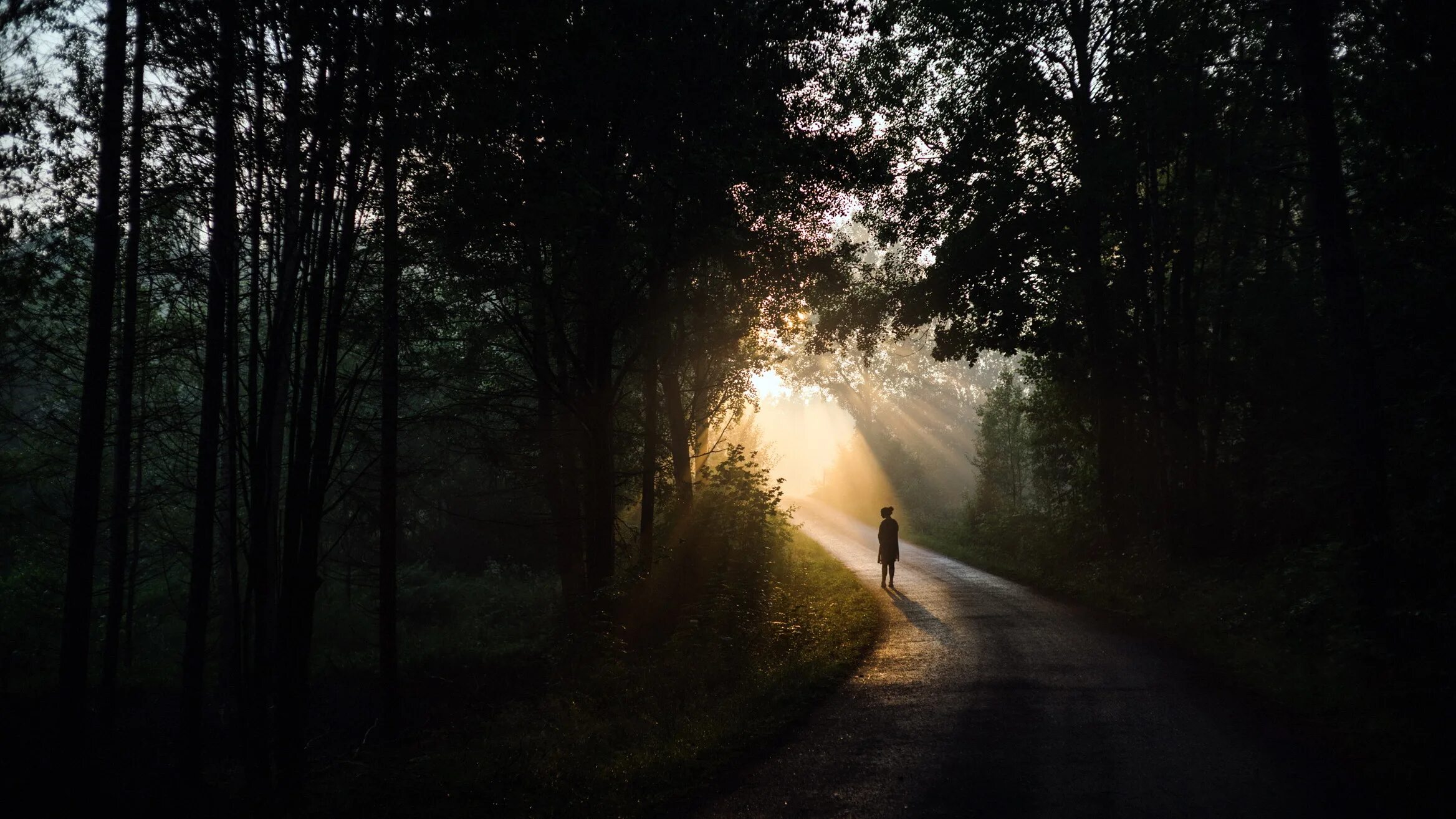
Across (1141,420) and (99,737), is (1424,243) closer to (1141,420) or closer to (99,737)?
(1141,420)

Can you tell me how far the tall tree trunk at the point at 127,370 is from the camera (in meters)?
9.05

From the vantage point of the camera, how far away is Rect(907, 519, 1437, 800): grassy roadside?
21.4ft

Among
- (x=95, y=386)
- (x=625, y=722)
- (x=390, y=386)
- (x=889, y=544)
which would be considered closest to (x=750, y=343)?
(x=889, y=544)

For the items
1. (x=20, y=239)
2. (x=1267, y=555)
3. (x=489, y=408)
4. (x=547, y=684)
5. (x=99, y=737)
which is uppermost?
(x=20, y=239)

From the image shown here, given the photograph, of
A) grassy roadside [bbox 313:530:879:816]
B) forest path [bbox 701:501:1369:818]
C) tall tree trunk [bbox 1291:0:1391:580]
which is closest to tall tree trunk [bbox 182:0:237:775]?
grassy roadside [bbox 313:530:879:816]

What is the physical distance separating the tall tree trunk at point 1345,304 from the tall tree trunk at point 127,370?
13.8m

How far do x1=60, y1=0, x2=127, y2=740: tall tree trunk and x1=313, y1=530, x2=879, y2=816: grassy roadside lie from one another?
311 centimetres

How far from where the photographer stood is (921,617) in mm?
14070

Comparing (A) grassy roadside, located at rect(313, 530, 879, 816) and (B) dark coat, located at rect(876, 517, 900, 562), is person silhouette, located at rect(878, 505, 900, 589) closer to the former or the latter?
(B) dark coat, located at rect(876, 517, 900, 562)

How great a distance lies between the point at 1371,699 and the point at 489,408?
1564 cm

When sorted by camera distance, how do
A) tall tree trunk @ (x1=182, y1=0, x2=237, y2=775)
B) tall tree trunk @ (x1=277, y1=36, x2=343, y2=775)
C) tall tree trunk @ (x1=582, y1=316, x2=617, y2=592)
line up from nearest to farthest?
tall tree trunk @ (x1=182, y1=0, x2=237, y2=775), tall tree trunk @ (x1=277, y1=36, x2=343, y2=775), tall tree trunk @ (x1=582, y1=316, x2=617, y2=592)

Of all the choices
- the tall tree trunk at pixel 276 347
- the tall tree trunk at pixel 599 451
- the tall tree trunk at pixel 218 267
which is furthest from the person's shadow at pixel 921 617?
the tall tree trunk at pixel 218 267

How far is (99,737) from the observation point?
14.4m

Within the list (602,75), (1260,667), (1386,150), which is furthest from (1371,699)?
(602,75)
